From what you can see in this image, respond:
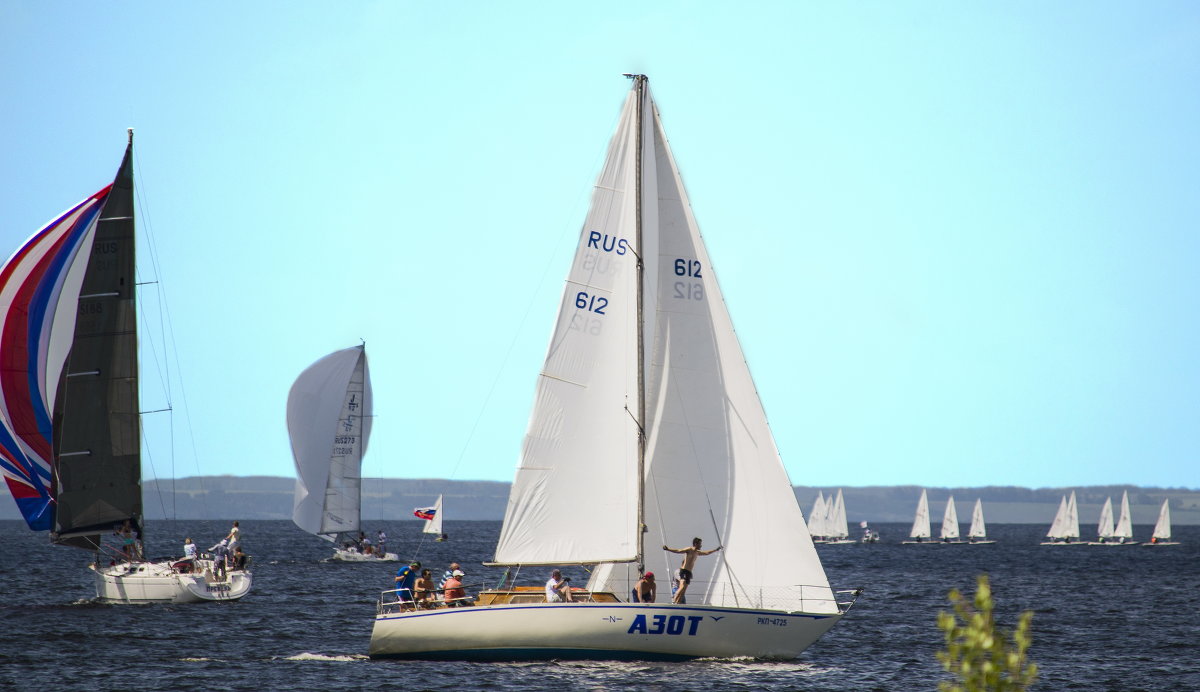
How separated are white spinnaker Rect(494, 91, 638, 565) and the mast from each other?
116 millimetres

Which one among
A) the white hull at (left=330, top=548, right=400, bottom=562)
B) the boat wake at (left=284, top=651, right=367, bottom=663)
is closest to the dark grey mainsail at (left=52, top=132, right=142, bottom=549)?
the boat wake at (left=284, top=651, right=367, bottom=663)

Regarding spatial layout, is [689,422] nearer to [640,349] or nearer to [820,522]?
[640,349]

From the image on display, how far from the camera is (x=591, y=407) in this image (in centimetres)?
2520

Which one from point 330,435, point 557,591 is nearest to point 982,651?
point 557,591

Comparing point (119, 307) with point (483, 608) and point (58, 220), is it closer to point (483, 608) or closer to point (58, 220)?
point (58, 220)

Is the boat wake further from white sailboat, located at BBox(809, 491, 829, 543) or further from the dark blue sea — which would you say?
white sailboat, located at BBox(809, 491, 829, 543)

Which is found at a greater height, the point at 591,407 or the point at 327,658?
the point at 591,407

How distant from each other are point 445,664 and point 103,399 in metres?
19.1

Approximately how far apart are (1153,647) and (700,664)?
17.1 metres

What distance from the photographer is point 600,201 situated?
25.1m

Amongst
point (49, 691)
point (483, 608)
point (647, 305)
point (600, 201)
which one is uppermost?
point (600, 201)

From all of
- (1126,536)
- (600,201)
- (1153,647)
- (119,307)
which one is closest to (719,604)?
(600,201)

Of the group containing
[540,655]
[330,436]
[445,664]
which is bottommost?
[445,664]

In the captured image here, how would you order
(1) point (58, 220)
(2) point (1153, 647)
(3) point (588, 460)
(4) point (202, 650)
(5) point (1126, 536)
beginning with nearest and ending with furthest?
(3) point (588, 460)
(4) point (202, 650)
(2) point (1153, 647)
(1) point (58, 220)
(5) point (1126, 536)
